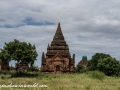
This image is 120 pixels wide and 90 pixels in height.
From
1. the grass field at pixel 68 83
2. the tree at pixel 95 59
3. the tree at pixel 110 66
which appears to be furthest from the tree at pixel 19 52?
the tree at pixel 95 59

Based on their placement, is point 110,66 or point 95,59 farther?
point 95,59

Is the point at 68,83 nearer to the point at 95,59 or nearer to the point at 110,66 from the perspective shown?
the point at 110,66

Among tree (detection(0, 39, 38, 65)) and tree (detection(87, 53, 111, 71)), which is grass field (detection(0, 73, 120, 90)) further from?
tree (detection(87, 53, 111, 71))

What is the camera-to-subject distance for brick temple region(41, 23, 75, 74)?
145ft

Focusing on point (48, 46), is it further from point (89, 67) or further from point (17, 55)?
point (89, 67)

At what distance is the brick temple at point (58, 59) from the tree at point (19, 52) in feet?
34.6

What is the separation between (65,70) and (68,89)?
29190mm

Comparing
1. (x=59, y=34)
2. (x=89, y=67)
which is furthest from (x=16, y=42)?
(x=89, y=67)

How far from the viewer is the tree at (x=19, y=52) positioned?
3285 cm

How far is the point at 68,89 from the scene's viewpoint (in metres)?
14.9

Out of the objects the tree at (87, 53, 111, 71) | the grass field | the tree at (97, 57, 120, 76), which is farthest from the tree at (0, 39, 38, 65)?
the tree at (87, 53, 111, 71)

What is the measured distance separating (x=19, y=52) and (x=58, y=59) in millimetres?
12789

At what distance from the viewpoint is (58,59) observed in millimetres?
44312

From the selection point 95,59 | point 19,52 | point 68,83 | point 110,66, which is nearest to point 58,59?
point 110,66
